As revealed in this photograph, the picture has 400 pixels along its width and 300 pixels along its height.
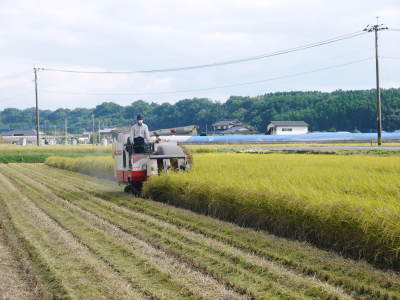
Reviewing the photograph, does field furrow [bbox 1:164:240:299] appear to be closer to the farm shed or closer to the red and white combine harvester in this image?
the red and white combine harvester

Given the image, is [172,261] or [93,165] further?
[93,165]

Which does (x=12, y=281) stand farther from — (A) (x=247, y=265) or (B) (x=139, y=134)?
(B) (x=139, y=134)

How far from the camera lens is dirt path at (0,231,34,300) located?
5.89 m

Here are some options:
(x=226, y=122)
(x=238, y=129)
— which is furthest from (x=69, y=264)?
(x=226, y=122)

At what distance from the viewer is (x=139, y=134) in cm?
1484

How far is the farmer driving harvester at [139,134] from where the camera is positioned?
48.3ft

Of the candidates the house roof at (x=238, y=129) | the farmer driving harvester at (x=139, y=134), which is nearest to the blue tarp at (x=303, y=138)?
the house roof at (x=238, y=129)

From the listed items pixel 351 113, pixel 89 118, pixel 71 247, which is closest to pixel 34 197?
pixel 71 247

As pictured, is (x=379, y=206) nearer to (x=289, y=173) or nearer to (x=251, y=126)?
(x=289, y=173)

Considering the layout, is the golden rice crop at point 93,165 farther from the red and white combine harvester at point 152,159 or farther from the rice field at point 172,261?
the rice field at point 172,261

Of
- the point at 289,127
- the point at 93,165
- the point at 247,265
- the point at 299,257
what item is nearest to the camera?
the point at 247,265

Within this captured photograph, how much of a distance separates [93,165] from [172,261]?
18.9 meters

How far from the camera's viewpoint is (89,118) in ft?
552

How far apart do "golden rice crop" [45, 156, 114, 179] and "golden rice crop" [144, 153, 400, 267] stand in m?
10.1
